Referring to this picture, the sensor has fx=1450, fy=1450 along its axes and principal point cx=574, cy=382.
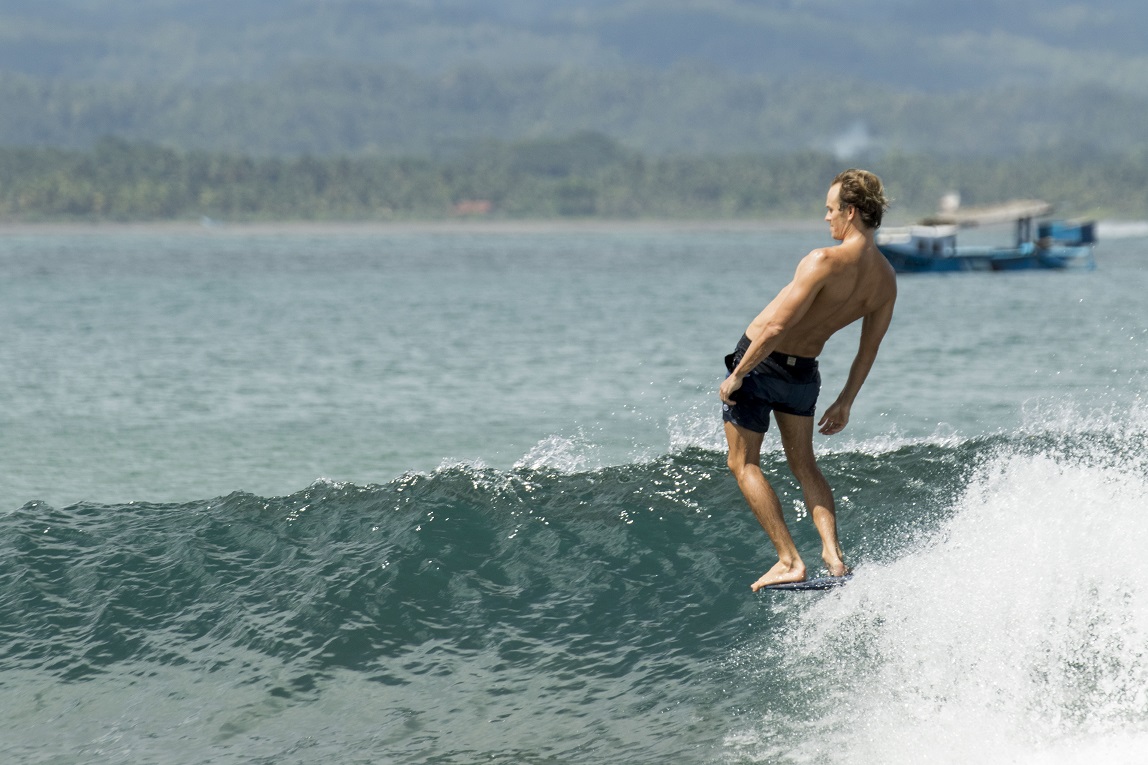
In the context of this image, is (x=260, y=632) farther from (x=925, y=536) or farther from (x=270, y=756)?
(x=925, y=536)

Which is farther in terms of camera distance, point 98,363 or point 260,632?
point 98,363

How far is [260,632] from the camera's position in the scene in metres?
10.0

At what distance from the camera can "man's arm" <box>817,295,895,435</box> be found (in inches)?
353

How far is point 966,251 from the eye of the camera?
74.1 m

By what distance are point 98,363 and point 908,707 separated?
2753 cm

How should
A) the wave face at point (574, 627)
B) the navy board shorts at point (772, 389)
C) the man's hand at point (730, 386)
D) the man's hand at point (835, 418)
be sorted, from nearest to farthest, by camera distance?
1. the wave face at point (574, 627)
2. the man's hand at point (730, 386)
3. the navy board shorts at point (772, 389)
4. the man's hand at point (835, 418)

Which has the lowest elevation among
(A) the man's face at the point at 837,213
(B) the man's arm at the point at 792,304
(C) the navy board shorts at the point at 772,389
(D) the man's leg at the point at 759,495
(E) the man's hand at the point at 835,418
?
(D) the man's leg at the point at 759,495

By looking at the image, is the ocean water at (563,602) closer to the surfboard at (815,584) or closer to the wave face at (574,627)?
the wave face at (574,627)

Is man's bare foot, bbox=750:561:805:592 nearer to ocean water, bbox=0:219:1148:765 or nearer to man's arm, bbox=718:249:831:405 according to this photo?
ocean water, bbox=0:219:1148:765

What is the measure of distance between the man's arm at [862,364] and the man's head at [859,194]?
64 centimetres

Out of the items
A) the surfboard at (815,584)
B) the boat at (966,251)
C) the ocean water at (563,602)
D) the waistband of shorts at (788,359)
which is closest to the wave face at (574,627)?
the ocean water at (563,602)

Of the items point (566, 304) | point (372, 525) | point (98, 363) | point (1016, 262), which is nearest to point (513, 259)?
point (1016, 262)

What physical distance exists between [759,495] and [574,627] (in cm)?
184

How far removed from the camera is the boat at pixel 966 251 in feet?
226
